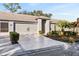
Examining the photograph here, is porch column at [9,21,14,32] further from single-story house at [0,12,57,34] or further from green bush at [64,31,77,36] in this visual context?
green bush at [64,31,77,36]

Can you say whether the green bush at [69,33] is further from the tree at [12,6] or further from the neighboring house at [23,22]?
the tree at [12,6]

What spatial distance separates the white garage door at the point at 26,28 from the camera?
8359 millimetres

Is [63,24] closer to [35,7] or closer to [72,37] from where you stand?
[72,37]

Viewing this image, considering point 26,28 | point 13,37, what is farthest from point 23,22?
point 13,37

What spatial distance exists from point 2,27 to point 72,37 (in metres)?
2.99

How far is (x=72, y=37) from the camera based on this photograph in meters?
8.16

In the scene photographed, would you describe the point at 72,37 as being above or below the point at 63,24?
below

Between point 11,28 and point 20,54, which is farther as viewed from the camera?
point 11,28

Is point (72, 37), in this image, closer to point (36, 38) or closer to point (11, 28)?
point (36, 38)

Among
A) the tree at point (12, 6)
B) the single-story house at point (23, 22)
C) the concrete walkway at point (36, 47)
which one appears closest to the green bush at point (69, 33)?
the concrete walkway at point (36, 47)

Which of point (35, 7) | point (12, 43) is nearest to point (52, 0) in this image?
point (35, 7)

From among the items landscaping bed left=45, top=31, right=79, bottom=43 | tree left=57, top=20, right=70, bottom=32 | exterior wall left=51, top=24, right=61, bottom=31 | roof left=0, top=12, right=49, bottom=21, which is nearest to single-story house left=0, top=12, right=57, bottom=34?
roof left=0, top=12, right=49, bottom=21

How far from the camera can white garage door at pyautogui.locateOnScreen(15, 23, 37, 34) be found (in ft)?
27.4

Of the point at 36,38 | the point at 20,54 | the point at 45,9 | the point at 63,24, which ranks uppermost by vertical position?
the point at 45,9
